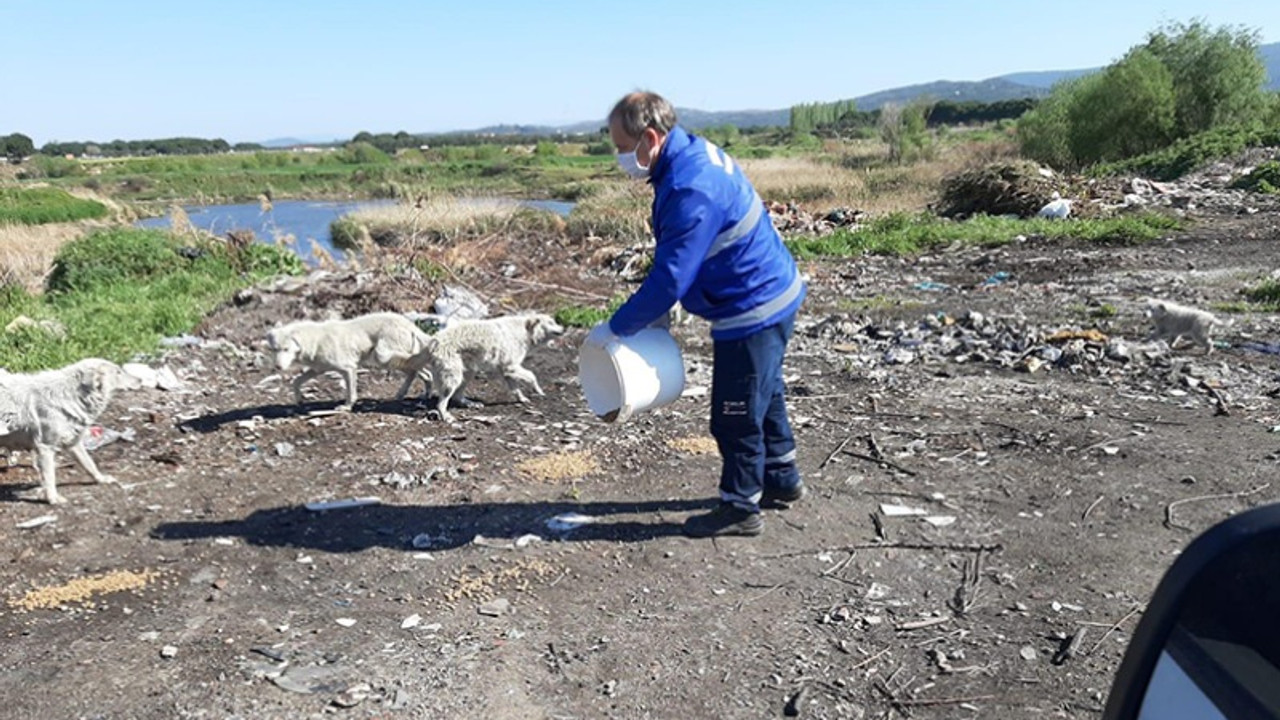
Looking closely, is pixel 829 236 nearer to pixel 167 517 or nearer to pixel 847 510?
pixel 847 510

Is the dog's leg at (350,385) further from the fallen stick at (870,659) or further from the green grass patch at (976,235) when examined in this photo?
the green grass patch at (976,235)

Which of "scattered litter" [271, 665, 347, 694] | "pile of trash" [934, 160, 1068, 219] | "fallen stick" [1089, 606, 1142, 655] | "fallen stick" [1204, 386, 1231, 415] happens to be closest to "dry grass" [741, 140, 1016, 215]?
"pile of trash" [934, 160, 1068, 219]

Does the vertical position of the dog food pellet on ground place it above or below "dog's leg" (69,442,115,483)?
below

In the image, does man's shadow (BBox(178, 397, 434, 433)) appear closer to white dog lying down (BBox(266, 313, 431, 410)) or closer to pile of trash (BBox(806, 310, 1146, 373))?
white dog lying down (BBox(266, 313, 431, 410))

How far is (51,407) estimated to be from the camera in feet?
17.0

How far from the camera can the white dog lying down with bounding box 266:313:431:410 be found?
21.3 feet

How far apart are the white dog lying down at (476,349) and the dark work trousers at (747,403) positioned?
2.69 m

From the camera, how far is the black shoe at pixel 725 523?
466cm

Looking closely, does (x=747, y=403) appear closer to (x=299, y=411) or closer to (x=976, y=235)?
(x=299, y=411)

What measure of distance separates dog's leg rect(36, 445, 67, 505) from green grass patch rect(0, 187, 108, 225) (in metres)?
25.4

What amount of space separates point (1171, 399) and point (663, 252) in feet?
15.4

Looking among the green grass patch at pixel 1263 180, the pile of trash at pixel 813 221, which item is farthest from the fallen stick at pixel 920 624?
the green grass patch at pixel 1263 180

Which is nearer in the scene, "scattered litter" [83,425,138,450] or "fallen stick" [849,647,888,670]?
"fallen stick" [849,647,888,670]

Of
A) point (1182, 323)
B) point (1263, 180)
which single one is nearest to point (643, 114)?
point (1182, 323)
